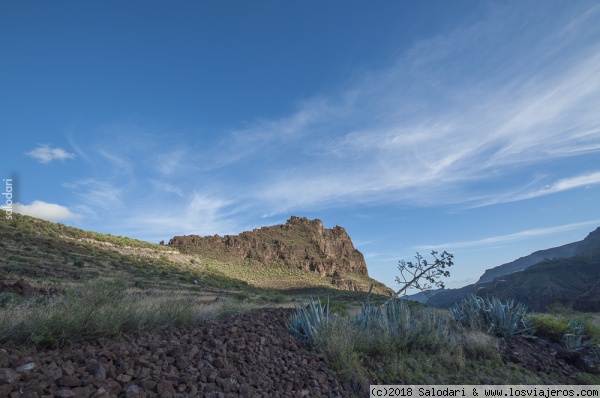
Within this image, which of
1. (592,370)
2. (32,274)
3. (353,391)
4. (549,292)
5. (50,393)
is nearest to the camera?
(50,393)

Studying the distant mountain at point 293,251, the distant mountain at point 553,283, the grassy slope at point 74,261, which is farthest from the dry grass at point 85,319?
the distant mountain at point 293,251

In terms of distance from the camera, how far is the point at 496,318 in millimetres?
11258

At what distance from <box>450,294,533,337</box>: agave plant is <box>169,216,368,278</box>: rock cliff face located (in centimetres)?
8094

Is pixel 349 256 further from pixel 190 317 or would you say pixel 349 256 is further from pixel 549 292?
pixel 190 317

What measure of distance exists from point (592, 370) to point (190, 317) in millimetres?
9023

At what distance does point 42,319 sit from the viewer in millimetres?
5070

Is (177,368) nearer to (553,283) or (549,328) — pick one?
(549,328)

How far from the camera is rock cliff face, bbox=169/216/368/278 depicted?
98.6 meters

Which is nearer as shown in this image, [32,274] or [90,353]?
[90,353]

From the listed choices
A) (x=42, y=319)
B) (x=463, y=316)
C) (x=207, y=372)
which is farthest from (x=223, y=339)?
(x=463, y=316)

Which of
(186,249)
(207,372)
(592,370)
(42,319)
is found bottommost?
(592,370)

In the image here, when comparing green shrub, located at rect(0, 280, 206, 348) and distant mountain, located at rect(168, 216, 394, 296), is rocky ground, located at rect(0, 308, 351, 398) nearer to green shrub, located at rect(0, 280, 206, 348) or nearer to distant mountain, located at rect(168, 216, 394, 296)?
green shrub, located at rect(0, 280, 206, 348)

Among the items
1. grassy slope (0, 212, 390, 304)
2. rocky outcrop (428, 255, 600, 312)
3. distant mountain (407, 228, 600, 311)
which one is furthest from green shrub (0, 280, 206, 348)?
rocky outcrop (428, 255, 600, 312)

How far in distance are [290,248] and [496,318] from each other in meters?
98.5
